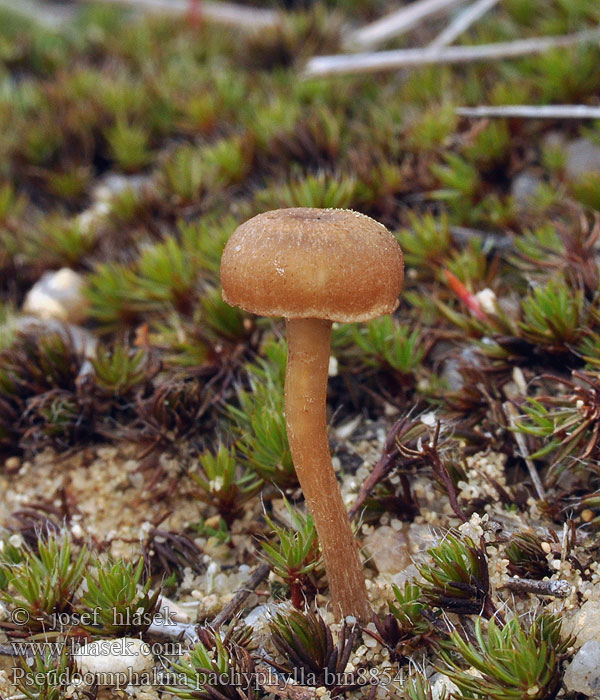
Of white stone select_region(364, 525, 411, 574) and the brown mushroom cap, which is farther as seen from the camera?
white stone select_region(364, 525, 411, 574)

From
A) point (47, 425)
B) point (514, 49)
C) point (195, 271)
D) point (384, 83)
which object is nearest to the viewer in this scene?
point (47, 425)

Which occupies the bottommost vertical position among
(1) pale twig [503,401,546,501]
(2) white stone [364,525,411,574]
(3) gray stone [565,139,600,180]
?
(2) white stone [364,525,411,574]

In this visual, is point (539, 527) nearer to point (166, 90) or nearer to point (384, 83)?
point (384, 83)

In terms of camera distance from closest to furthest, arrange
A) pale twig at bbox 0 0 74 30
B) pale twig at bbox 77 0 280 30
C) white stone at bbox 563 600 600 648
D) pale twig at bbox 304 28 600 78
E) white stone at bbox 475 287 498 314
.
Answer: white stone at bbox 563 600 600 648
white stone at bbox 475 287 498 314
pale twig at bbox 304 28 600 78
pale twig at bbox 77 0 280 30
pale twig at bbox 0 0 74 30

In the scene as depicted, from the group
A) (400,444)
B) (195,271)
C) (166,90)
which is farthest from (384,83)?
(400,444)

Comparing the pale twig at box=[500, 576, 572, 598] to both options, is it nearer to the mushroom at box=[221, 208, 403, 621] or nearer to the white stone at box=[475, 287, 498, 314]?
the mushroom at box=[221, 208, 403, 621]

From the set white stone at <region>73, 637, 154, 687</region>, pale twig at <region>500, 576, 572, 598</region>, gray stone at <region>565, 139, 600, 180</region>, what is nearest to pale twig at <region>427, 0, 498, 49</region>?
gray stone at <region>565, 139, 600, 180</region>
